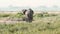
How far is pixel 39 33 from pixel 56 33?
1.14 metres

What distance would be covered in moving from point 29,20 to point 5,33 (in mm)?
13941

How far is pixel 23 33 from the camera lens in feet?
57.6

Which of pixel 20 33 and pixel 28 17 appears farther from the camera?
pixel 28 17

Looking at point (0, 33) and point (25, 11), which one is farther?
point (25, 11)

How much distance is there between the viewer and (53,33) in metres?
16.9

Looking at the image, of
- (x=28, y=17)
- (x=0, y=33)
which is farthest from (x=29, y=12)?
(x=0, y=33)

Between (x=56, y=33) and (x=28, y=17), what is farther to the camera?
(x=28, y=17)

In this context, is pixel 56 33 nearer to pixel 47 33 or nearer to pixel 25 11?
pixel 47 33

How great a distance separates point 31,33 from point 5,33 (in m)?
1.83

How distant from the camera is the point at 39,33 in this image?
1739 centimetres

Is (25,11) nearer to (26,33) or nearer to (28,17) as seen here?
(28,17)

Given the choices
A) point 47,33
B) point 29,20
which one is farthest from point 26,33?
point 29,20

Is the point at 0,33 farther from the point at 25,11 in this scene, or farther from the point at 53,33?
the point at 25,11

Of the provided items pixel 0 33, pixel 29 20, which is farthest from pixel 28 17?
pixel 0 33
